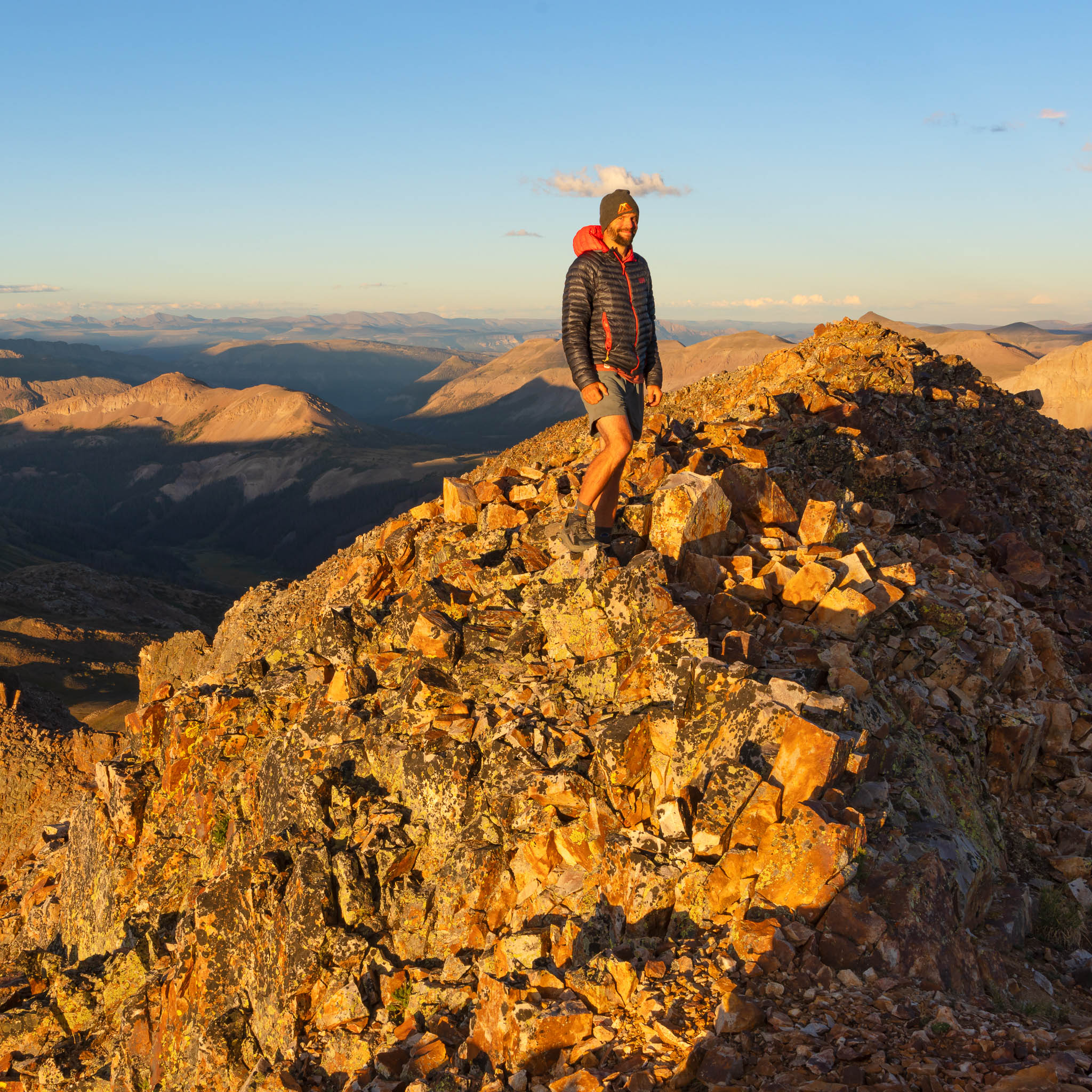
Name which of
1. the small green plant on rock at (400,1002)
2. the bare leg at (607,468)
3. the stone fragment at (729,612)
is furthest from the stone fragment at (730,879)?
the bare leg at (607,468)

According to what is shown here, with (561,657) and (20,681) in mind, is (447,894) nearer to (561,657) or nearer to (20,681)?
(561,657)

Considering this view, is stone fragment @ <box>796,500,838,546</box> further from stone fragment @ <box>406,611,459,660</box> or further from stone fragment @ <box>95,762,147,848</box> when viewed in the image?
stone fragment @ <box>95,762,147,848</box>

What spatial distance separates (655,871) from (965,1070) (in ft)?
7.98

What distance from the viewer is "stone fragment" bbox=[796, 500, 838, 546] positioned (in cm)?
1054

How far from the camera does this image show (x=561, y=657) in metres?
8.70

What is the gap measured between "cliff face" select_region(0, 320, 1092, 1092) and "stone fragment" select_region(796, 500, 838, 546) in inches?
1.4

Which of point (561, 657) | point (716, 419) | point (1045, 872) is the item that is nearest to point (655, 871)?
point (561, 657)

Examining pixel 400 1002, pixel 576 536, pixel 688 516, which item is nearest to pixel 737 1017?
pixel 400 1002

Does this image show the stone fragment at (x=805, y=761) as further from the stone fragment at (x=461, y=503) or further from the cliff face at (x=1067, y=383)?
the cliff face at (x=1067, y=383)

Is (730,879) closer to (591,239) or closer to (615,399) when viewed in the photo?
(615,399)

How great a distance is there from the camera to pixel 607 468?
9.38 meters

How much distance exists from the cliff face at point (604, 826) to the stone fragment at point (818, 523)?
0.04 meters

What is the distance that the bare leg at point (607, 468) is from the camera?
9.31m

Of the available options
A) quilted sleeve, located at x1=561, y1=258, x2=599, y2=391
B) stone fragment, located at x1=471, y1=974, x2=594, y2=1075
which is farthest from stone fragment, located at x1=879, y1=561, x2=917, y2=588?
stone fragment, located at x1=471, y1=974, x2=594, y2=1075
